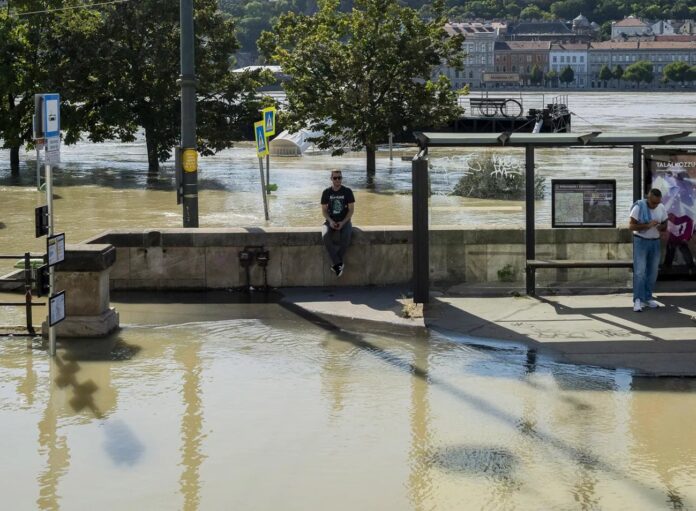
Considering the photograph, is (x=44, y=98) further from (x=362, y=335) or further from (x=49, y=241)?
(x=362, y=335)

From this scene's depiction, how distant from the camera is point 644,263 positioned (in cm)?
1307

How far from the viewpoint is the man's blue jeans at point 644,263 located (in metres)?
13.1

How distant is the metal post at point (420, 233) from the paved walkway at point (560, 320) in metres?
0.26

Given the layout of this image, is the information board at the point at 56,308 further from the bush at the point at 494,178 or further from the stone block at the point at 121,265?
the bush at the point at 494,178

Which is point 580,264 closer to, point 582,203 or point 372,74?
point 582,203

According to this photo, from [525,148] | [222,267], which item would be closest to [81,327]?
[222,267]

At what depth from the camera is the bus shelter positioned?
523 inches

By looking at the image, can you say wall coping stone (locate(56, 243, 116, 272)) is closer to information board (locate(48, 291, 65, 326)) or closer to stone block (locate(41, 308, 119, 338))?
stone block (locate(41, 308, 119, 338))

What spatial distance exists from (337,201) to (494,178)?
766 cm

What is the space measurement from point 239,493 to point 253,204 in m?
23.5

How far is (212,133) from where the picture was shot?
1502 inches

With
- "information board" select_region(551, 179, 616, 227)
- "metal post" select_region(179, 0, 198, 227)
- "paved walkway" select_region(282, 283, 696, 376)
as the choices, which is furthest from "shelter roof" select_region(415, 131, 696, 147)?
"metal post" select_region(179, 0, 198, 227)

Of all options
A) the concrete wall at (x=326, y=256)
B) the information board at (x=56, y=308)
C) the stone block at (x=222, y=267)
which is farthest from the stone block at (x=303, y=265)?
the information board at (x=56, y=308)

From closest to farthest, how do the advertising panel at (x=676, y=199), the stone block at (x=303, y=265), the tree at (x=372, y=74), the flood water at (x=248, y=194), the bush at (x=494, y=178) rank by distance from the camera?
the advertising panel at (x=676, y=199) < the stone block at (x=303, y=265) < the bush at (x=494, y=178) < the flood water at (x=248, y=194) < the tree at (x=372, y=74)
